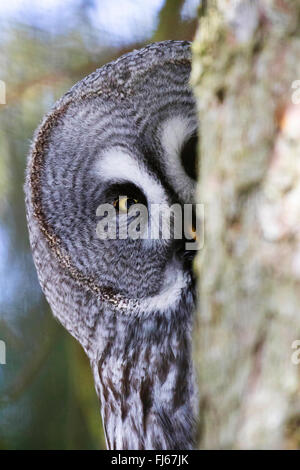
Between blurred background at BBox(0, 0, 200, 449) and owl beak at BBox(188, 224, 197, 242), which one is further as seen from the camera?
blurred background at BBox(0, 0, 200, 449)

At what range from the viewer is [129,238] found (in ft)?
4.12

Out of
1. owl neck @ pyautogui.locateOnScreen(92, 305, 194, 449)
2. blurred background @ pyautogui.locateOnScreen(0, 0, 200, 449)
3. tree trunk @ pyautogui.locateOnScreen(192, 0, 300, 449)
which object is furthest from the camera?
blurred background @ pyautogui.locateOnScreen(0, 0, 200, 449)

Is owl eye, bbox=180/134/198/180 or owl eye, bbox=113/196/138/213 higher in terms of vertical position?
owl eye, bbox=180/134/198/180

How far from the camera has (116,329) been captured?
4.41 ft

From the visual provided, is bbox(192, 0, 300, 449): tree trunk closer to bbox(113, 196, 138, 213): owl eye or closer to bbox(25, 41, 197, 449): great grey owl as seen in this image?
bbox(25, 41, 197, 449): great grey owl

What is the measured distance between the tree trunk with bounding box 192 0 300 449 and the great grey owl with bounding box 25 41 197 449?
0.59 metres

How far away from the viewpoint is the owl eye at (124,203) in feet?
4.08

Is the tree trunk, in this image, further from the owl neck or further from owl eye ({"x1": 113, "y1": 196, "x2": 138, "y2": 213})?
owl eye ({"x1": 113, "y1": 196, "x2": 138, "y2": 213})

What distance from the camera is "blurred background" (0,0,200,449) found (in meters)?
1.91

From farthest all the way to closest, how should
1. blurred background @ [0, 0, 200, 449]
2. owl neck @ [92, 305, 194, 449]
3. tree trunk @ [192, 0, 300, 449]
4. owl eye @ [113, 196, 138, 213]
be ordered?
blurred background @ [0, 0, 200, 449], owl eye @ [113, 196, 138, 213], owl neck @ [92, 305, 194, 449], tree trunk @ [192, 0, 300, 449]

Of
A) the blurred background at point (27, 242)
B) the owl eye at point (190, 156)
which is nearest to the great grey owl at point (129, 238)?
the owl eye at point (190, 156)

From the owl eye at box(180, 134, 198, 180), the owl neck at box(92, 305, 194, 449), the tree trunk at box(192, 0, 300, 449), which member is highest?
the owl eye at box(180, 134, 198, 180)

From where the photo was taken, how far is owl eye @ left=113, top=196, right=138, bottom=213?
1242 mm

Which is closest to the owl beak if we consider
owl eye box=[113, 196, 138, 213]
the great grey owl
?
the great grey owl
